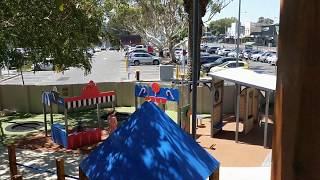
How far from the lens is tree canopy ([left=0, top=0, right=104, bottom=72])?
34.9 feet

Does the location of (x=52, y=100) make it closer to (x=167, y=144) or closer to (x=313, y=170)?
(x=167, y=144)

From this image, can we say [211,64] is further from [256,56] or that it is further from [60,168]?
[60,168]

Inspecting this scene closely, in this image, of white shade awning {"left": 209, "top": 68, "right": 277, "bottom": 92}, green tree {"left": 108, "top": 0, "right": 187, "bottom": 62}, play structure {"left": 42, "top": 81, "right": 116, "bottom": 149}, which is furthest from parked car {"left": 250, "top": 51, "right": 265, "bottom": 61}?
play structure {"left": 42, "top": 81, "right": 116, "bottom": 149}

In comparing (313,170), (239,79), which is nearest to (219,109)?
(239,79)

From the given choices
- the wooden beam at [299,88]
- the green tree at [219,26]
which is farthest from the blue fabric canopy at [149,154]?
the green tree at [219,26]

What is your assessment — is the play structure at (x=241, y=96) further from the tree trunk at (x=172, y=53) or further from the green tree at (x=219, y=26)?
the green tree at (x=219, y=26)

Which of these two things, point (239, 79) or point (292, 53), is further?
point (239, 79)

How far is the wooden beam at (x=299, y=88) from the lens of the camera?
0.86 meters

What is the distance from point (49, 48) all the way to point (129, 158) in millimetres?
7848

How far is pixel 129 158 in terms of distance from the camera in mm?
4934

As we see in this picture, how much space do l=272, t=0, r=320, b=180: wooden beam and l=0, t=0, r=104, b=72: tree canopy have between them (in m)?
9.03

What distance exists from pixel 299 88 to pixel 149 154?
419cm

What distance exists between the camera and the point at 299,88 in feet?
2.90

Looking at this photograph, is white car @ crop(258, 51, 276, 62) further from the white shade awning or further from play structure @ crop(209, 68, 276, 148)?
the white shade awning
